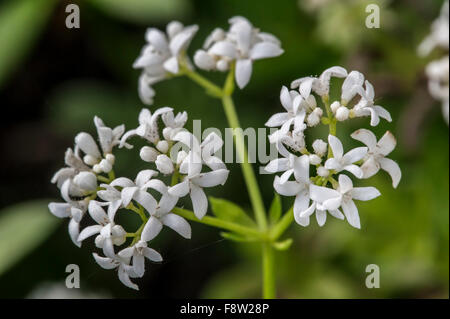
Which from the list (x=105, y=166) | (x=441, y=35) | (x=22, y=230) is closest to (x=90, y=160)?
(x=105, y=166)

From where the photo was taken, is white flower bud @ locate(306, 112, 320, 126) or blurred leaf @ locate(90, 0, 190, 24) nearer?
white flower bud @ locate(306, 112, 320, 126)

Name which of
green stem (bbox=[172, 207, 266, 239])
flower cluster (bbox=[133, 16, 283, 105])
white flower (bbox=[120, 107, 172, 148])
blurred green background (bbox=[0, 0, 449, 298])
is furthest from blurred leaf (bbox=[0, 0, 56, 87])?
green stem (bbox=[172, 207, 266, 239])

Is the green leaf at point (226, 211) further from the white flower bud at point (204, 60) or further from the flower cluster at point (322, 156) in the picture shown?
the white flower bud at point (204, 60)

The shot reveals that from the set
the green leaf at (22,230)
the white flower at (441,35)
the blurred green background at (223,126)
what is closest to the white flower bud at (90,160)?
the blurred green background at (223,126)

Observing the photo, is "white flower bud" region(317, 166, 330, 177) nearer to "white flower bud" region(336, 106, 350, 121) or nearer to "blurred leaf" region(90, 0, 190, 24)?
"white flower bud" region(336, 106, 350, 121)

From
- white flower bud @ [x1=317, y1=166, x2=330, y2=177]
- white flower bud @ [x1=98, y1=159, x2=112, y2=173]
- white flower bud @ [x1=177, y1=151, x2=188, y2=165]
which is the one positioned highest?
white flower bud @ [x1=98, y1=159, x2=112, y2=173]
